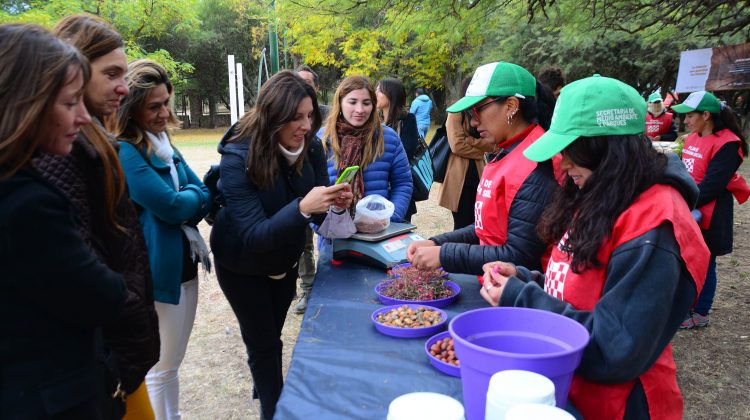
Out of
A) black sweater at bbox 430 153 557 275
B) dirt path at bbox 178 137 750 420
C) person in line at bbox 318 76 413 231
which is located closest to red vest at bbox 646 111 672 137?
dirt path at bbox 178 137 750 420

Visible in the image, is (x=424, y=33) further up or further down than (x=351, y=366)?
further up

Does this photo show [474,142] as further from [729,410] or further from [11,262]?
[11,262]

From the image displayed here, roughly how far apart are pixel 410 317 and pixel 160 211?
3.87 feet

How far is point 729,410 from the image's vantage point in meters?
3.01

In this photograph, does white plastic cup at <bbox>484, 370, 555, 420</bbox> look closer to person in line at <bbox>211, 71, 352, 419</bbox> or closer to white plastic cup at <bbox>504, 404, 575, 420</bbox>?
white plastic cup at <bbox>504, 404, 575, 420</bbox>

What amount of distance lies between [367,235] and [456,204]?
5.69 feet

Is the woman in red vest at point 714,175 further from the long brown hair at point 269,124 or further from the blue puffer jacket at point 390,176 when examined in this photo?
the long brown hair at point 269,124

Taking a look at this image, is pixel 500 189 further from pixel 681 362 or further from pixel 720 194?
pixel 720 194

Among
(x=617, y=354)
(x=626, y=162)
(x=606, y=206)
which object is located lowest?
(x=617, y=354)

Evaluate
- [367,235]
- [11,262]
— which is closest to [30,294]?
[11,262]

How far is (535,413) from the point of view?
83cm

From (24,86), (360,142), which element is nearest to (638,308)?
(24,86)

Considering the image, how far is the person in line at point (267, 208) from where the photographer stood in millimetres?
2164

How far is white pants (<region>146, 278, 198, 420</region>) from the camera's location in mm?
2268
